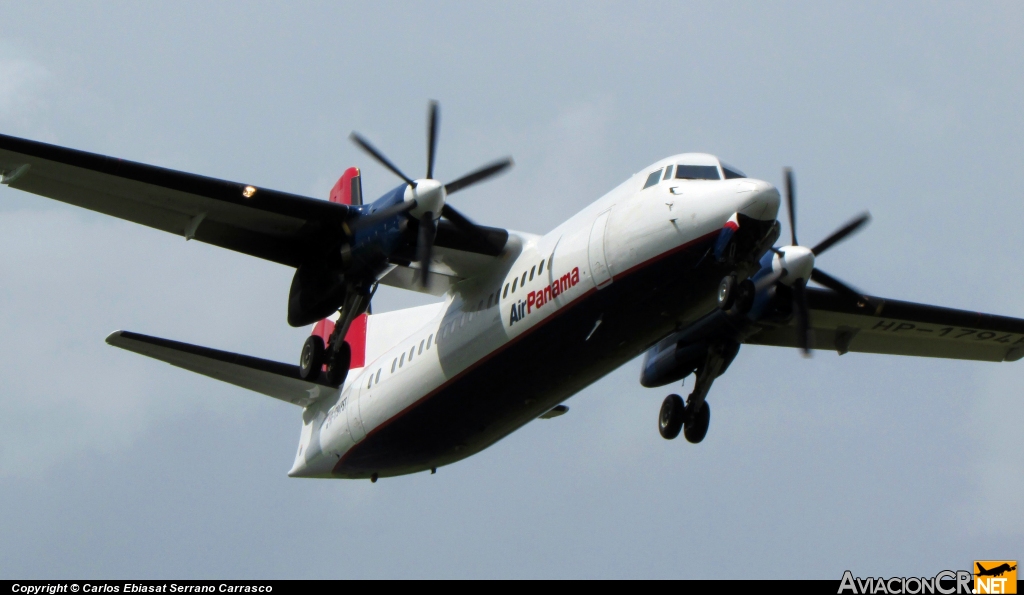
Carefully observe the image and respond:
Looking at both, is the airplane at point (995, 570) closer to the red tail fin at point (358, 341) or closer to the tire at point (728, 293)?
the tire at point (728, 293)

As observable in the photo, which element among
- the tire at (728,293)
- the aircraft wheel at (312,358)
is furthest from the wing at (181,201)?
the tire at (728,293)

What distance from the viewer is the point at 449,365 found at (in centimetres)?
1758

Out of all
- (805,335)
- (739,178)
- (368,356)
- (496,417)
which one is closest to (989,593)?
(805,335)

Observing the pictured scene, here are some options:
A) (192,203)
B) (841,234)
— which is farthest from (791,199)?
(192,203)

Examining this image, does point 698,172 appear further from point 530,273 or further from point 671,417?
point 671,417

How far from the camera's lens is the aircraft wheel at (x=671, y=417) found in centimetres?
1894

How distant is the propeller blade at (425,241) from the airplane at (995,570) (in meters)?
8.02

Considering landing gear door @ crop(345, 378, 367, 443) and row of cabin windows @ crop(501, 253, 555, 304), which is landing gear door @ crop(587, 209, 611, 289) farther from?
landing gear door @ crop(345, 378, 367, 443)

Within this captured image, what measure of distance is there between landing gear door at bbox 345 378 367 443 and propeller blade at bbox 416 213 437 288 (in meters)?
3.59

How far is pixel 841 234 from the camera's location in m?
17.3

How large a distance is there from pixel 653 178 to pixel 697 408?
4662 millimetres

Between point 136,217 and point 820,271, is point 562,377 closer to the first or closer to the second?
point 820,271

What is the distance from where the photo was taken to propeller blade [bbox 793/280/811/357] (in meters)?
16.7

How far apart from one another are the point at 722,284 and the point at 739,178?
4.33 ft
